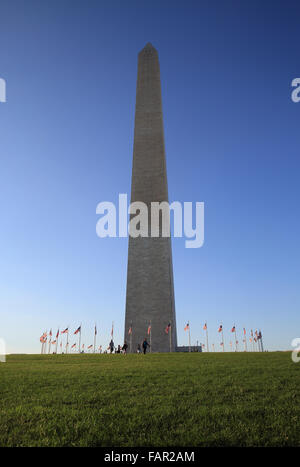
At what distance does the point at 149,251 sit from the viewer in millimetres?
38125

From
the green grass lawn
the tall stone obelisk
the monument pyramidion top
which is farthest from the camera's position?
the monument pyramidion top

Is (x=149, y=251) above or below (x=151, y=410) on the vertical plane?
above

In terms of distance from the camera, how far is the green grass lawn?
580 cm

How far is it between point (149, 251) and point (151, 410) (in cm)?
3088

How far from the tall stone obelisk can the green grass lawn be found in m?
22.4

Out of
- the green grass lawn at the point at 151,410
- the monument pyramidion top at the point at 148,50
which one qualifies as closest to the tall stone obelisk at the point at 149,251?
the monument pyramidion top at the point at 148,50

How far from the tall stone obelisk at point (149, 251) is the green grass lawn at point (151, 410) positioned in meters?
22.4

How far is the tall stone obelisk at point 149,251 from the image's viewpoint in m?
35.8

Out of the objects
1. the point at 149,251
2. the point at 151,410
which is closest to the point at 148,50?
the point at 149,251

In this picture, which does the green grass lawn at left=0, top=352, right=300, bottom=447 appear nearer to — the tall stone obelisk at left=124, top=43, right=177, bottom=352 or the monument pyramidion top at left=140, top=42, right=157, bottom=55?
the tall stone obelisk at left=124, top=43, right=177, bottom=352

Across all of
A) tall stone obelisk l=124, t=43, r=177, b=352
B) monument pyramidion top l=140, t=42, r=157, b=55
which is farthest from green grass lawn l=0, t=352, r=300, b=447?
monument pyramidion top l=140, t=42, r=157, b=55

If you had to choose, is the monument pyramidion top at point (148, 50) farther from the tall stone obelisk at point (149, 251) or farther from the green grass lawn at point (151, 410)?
the green grass lawn at point (151, 410)

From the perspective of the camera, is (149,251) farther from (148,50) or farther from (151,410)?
(151,410)

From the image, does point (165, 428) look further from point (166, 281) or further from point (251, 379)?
point (166, 281)
